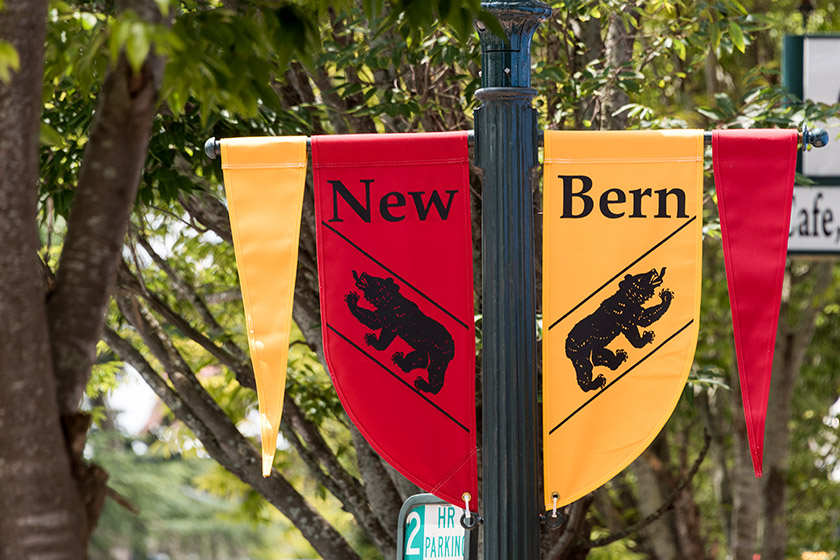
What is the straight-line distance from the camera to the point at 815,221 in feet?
18.9

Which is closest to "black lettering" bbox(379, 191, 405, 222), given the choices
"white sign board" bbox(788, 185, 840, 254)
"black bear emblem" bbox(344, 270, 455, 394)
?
"black bear emblem" bbox(344, 270, 455, 394)

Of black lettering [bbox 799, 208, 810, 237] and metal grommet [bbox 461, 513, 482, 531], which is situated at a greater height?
black lettering [bbox 799, 208, 810, 237]

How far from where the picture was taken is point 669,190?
3.49 meters

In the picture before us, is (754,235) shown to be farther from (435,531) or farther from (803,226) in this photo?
(803,226)

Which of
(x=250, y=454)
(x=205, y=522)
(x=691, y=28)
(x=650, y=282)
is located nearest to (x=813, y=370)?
(x=691, y=28)

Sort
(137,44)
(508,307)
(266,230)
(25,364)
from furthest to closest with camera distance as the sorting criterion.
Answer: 1. (266,230)
2. (508,307)
3. (25,364)
4. (137,44)

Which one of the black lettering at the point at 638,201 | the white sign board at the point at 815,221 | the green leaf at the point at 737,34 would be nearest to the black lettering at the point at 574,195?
the black lettering at the point at 638,201

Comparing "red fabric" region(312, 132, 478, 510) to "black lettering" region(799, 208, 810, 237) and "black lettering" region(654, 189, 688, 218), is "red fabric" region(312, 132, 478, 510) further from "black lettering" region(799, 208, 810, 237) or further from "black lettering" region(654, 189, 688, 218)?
"black lettering" region(799, 208, 810, 237)

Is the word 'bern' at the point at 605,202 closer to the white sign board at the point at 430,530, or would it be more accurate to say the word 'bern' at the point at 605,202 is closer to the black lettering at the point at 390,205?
the black lettering at the point at 390,205

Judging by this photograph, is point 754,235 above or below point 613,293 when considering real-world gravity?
above

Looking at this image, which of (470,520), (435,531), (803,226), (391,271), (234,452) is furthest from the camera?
A: (803,226)

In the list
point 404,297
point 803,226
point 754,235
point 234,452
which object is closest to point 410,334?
point 404,297

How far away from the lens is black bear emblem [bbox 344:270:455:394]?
11.4 ft

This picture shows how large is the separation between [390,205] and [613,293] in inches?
31.9
